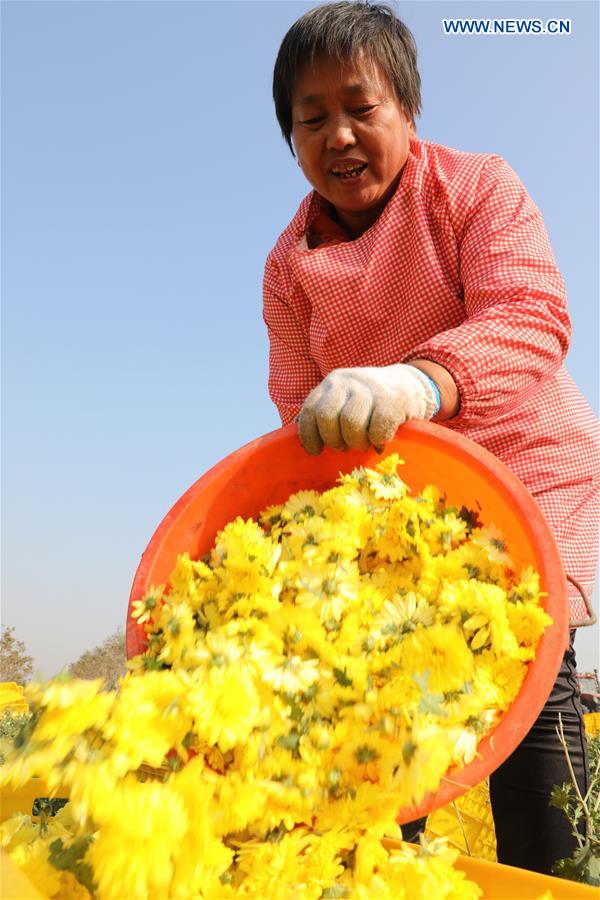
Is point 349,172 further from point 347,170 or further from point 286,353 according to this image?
point 286,353

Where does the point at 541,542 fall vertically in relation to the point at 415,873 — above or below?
above

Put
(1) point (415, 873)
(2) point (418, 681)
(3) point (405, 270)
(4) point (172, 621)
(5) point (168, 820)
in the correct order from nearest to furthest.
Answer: (5) point (168, 820) → (1) point (415, 873) → (2) point (418, 681) → (4) point (172, 621) → (3) point (405, 270)

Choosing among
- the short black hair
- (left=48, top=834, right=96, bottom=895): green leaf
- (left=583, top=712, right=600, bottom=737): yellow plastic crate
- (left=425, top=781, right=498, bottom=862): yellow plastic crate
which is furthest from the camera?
(left=583, top=712, right=600, bottom=737): yellow plastic crate

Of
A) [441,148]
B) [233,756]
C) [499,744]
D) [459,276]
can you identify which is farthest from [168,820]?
[441,148]

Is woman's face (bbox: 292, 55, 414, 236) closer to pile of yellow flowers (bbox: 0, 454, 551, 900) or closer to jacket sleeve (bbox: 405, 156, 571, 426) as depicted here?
jacket sleeve (bbox: 405, 156, 571, 426)

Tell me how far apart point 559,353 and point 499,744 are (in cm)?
91

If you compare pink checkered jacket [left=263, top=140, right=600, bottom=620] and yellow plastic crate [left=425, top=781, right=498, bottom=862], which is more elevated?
pink checkered jacket [left=263, top=140, right=600, bottom=620]

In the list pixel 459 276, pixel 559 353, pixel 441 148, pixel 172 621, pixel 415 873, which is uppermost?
pixel 441 148

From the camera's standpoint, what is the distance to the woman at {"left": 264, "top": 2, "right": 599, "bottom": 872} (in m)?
1.58

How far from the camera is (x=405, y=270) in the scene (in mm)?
1963

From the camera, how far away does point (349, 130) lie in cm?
187

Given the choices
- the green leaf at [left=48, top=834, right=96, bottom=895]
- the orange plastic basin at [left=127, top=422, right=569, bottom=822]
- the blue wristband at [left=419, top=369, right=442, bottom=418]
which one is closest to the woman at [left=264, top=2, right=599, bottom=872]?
the blue wristband at [left=419, top=369, right=442, bottom=418]

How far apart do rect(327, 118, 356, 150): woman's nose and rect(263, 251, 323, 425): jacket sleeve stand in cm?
46

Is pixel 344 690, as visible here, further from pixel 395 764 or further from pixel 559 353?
pixel 559 353
